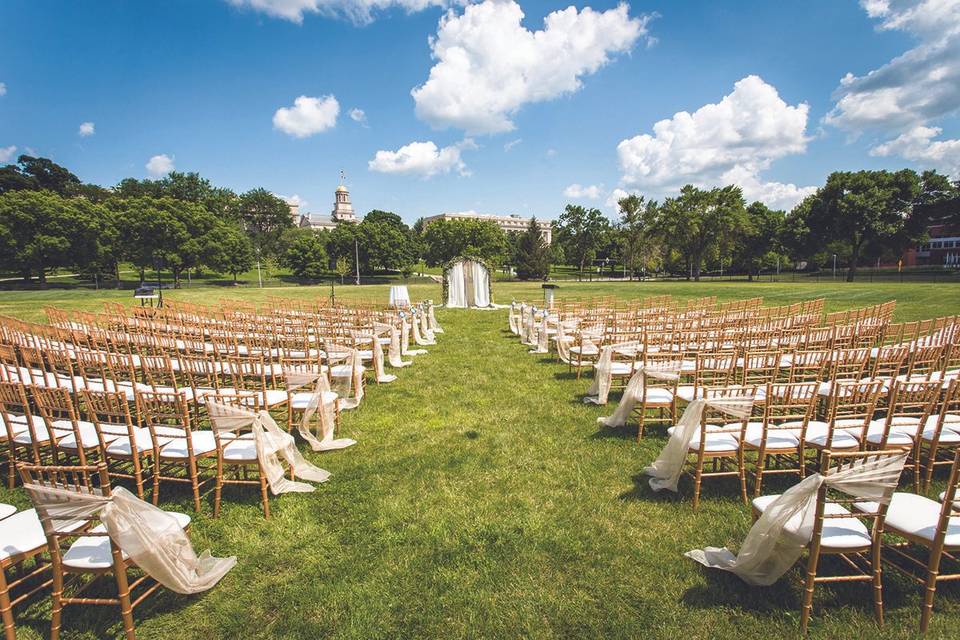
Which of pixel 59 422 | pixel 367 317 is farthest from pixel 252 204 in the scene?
pixel 59 422

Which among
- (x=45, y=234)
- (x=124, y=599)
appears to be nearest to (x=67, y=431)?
(x=124, y=599)

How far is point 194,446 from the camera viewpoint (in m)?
4.05

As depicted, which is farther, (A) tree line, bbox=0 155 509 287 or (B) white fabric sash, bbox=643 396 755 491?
(A) tree line, bbox=0 155 509 287

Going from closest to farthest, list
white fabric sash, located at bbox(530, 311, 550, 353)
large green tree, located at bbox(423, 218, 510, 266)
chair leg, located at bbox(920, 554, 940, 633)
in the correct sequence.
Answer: chair leg, located at bbox(920, 554, 940, 633) → white fabric sash, located at bbox(530, 311, 550, 353) → large green tree, located at bbox(423, 218, 510, 266)

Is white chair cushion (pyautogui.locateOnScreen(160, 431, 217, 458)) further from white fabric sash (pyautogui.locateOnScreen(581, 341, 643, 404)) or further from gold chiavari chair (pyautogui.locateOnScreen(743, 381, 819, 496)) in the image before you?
white fabric sash (pyautogui.locateOnScreen(581, 341, 643, 404))

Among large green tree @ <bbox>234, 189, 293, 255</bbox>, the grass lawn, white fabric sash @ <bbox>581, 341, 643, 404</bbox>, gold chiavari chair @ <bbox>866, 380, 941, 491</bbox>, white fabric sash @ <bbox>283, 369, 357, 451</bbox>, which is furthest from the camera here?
large green tree @ <bbox>234, 189, 293, 255</bbox>

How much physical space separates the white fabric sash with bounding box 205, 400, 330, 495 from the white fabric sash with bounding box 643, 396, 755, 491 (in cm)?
347

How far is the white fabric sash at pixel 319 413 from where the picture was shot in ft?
17.2

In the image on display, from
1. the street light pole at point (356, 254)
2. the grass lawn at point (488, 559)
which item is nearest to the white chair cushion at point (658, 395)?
the grass lawn at point (488, 559)

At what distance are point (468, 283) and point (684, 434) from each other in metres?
20.7

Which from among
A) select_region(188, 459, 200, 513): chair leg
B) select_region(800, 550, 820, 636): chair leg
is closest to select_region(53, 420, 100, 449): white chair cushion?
select_region(188, 459, 200, 513): chair leg

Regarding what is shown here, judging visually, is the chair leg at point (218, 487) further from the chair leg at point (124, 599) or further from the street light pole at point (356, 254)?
the street light pole at point (356, 254)

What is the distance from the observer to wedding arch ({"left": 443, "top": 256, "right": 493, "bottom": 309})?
Answer: 961 inches

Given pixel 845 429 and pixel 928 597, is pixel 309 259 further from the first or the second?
pixel 928 597
